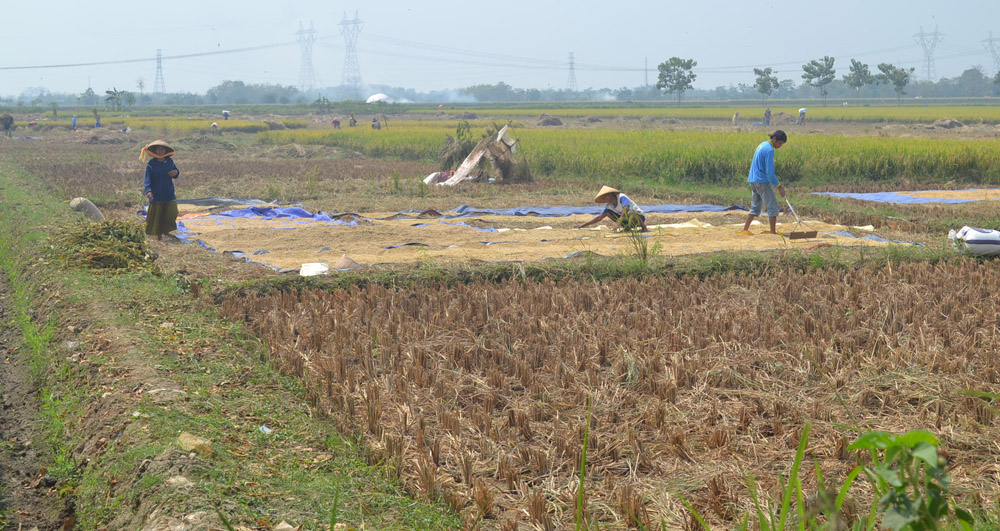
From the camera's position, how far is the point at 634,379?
187 inches

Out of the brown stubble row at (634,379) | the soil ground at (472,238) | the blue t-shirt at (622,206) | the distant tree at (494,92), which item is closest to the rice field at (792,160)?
the soil ground at (472,238)

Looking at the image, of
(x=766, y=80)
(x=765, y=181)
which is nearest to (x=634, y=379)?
(x=765, y=181)

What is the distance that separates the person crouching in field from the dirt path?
4346mm

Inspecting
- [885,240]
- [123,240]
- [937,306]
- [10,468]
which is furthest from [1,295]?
[885,240]

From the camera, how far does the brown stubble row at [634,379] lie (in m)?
3.58

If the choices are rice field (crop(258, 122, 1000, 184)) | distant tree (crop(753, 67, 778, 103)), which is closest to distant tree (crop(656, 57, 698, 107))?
distant tree (crop(753, 67, 778, 103))

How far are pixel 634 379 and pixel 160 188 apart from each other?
7568mm

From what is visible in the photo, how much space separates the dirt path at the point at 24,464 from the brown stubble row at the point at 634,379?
1.35m

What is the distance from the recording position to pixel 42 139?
1476 inches

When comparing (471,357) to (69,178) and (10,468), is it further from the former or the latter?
(69,178)

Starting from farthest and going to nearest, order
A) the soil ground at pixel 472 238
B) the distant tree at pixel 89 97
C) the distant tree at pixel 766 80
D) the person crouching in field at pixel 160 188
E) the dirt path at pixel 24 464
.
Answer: the distant tree at pixel 89 97 < the distant tree at pixel 766 80 < the person crouching in field at pixel 160 188 < the soil ground at pixel 472 238 < the dirt path at pixel 24 464

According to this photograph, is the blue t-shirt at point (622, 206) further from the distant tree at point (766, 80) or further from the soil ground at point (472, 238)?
the distant tree at point (766, 80)

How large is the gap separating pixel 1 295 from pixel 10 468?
470 centimetres

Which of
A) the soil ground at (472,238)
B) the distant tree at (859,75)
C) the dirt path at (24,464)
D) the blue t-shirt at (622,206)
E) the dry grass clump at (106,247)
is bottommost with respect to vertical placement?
the dirt path at (24,464)
